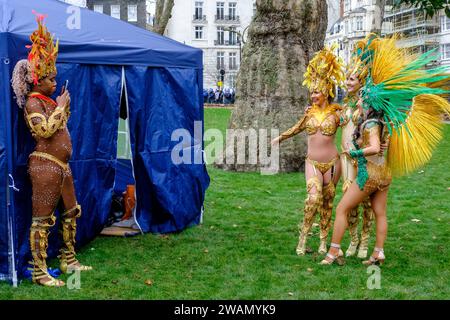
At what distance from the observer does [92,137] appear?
6.94 meters

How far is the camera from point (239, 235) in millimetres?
7965

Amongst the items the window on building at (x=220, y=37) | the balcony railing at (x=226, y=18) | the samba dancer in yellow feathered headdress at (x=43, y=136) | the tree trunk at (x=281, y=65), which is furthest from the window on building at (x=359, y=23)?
the samba dancer in yellow feathered headdress at (x=43, y=136)

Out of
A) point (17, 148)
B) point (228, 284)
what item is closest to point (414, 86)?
point (228, 284)

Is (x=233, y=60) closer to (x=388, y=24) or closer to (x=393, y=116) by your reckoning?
(x=388, y=24)

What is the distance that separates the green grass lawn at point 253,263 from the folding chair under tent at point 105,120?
14.4 inches

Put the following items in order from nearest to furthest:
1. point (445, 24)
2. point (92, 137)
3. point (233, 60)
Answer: point (92, 137) < point (445, 24) < point (233, 60)

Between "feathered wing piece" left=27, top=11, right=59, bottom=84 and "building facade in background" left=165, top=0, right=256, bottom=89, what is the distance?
194 ft

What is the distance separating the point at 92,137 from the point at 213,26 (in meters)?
59.9

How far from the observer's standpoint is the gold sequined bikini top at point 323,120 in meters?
6.62

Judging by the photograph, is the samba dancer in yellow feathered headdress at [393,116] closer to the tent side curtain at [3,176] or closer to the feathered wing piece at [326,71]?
the feathered wing piece at [326,71]

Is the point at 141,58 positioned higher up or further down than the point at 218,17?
further down

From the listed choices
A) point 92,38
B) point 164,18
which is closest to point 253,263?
point 92,38

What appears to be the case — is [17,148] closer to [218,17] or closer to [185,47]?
[185,47]
